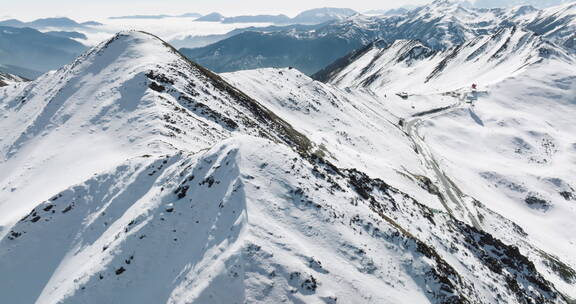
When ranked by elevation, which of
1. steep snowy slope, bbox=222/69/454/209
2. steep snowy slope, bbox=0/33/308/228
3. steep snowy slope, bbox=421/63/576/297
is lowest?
steep snowy slope, bbox=421/63/576/297

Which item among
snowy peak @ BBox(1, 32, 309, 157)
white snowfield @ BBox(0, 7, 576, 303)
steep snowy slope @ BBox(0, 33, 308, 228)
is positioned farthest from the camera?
snowy peak @ BBox(1, 32, 309, 157)

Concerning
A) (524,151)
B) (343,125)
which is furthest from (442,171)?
(524,151)

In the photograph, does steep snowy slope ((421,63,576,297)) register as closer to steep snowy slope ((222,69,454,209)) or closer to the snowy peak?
steep snowy slope ((222,69,454,209))

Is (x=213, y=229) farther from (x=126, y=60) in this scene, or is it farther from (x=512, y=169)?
(x=512, y=169)

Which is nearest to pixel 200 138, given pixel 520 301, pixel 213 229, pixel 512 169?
pixel 213 229

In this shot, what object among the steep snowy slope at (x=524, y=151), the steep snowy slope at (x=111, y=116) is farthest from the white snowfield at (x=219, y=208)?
the steep snowy slope at (x=524, y=151)

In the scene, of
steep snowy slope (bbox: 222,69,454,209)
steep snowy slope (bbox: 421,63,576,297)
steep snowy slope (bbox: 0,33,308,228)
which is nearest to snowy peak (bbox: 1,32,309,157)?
steep snowy slope (bbox: 0,33,308,228)
